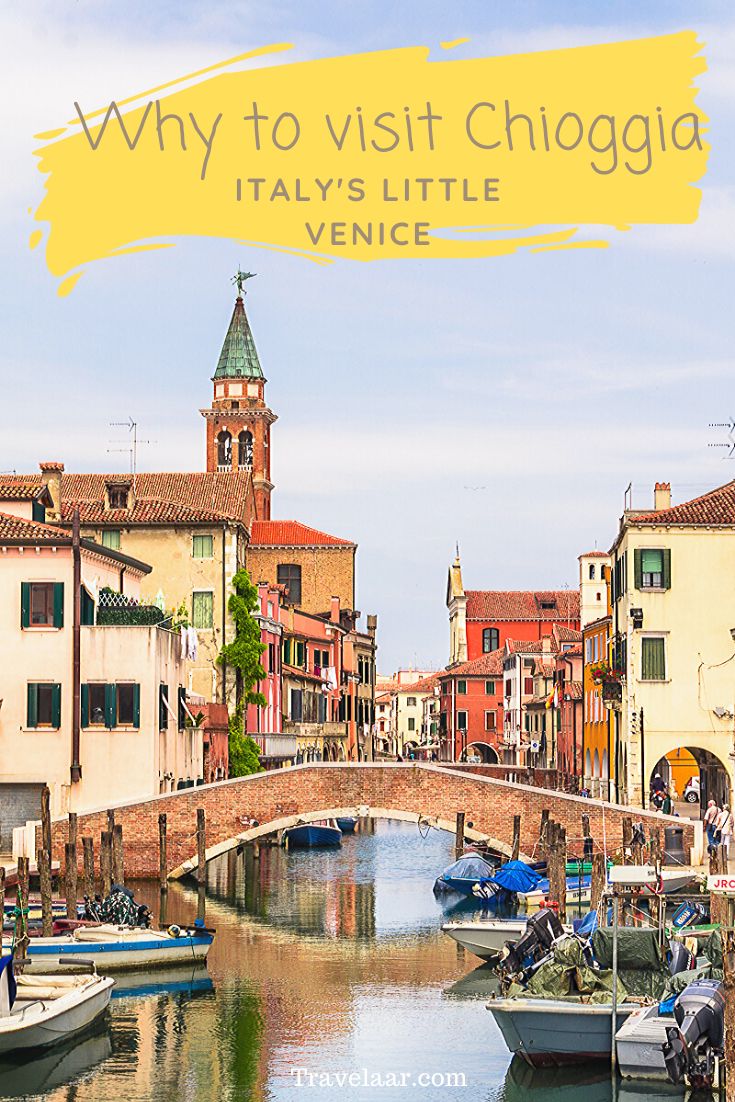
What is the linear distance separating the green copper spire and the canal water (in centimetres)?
4864

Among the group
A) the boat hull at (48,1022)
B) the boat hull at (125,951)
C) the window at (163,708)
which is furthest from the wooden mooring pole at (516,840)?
the boat hull at (48,1022)

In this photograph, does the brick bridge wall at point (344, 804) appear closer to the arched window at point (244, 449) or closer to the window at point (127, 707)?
the window at point (127, 707)

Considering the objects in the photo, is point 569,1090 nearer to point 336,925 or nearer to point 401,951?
point 401,951

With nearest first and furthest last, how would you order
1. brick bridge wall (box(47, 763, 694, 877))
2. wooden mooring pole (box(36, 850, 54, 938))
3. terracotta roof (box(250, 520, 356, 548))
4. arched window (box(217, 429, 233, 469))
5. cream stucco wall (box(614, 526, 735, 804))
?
wooden mooring pole (box(36, 850, 54, 938)), brick bridge wall (box(47, 763, 694, 877)), cream stucco wall (box(614, 526, 735, 804)), terracotta roof (box(250, 520, 356, 548)), arched window (box(217, 429, 233, 469))

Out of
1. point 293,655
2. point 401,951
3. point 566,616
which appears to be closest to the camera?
point 401,951

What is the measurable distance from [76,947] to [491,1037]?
6655mm

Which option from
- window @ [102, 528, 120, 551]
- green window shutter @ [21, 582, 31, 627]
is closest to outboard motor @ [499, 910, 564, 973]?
green window shutter @ [21, 582, 31, 627]

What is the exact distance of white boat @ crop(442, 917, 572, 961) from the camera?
29.1 m

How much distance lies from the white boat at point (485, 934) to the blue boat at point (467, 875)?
6571 mm

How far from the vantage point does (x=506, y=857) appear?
123 feet

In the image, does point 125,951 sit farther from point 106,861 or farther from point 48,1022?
point 106,861

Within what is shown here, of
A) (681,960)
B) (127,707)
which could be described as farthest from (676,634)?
(681,960)

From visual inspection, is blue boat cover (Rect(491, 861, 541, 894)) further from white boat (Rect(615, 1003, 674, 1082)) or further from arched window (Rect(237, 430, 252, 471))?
arched window (Rect(237, 430, 252, 471))

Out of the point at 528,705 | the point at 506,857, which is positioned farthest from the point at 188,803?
the point at 528,705
